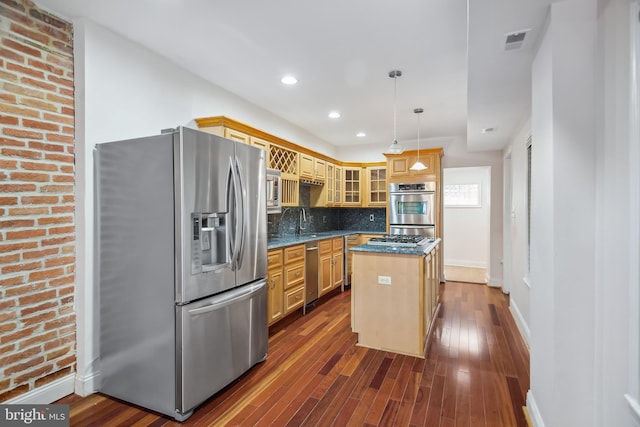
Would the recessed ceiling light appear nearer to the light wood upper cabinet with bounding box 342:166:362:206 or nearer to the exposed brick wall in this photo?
the exposed brick wall

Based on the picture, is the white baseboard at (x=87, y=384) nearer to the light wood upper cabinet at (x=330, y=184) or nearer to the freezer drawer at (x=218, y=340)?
the freezer drawer at (x=218, y=340)

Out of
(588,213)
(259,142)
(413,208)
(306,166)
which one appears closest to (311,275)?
(306,166)

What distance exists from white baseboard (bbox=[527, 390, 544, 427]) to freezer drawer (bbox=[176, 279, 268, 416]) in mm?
1962

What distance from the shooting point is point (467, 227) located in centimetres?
724

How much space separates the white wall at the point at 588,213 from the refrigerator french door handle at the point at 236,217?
78.0 inches

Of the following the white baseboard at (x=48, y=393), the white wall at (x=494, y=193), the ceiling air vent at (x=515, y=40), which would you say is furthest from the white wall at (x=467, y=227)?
the white baseboard at (x=48, y=393)

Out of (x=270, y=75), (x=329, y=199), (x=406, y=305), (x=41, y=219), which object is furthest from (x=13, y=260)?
(x=329, y=199)

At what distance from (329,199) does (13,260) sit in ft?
13.8

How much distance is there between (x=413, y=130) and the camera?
5.33 m

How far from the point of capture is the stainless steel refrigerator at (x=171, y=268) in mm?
1988

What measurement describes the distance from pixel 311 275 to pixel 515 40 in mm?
3242

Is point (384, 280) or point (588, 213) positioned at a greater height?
point (588, 213)

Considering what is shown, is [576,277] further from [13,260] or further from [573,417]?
[13,260]

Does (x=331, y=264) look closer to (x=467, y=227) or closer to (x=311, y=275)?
(x=311, y=275)
